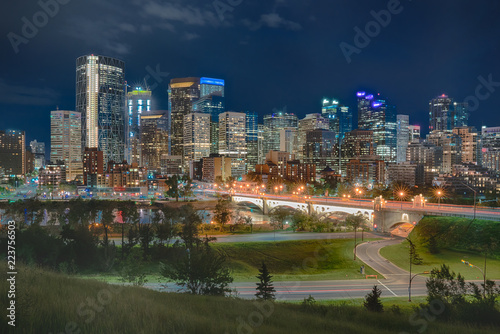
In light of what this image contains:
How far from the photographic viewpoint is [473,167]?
15512 centimetres

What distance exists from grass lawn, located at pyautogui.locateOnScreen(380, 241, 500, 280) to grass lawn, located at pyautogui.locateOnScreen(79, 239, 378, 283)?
510cm

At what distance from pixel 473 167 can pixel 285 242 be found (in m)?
137

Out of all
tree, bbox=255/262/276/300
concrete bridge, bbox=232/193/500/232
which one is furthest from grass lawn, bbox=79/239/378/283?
tree, bbox=255/262/276/300

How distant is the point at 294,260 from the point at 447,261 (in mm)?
19574

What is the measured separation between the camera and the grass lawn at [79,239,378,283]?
40.4 metres

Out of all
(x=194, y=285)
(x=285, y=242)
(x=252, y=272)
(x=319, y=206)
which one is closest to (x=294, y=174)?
(x=319, y=206)

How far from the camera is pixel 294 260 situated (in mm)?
49812

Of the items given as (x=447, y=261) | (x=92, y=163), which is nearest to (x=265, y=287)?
(x=447, y=261)

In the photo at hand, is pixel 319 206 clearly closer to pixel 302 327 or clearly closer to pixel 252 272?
pixel 252 272

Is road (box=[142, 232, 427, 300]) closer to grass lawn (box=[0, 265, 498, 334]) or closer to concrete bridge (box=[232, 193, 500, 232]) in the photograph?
grass lawn (box=[0, 265, 498, 334])

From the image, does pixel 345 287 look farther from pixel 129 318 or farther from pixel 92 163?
pixel 92 163

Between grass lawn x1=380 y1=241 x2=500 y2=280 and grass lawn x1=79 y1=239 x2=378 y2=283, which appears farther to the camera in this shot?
grass lawn x1=79 y1=239 x2=378 y2=283

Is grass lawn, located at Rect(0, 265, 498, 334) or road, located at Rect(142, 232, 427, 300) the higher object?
grass lawn, located at Rect(0, 265, 498, 334)

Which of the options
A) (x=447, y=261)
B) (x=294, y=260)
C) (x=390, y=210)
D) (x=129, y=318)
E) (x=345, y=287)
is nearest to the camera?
(x=129, y=318)
